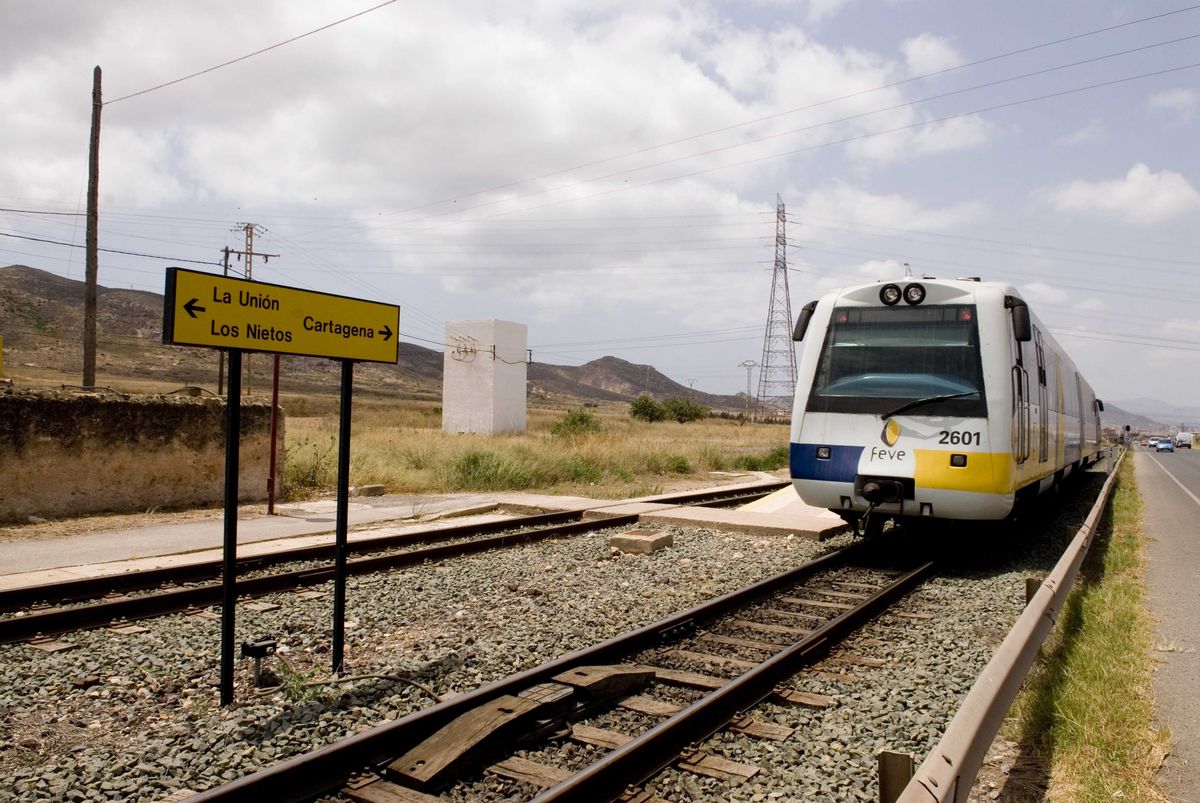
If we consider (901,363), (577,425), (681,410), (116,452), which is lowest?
(116,452)

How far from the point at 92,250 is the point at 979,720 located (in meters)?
23.9

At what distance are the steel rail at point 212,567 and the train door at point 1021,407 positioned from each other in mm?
6685

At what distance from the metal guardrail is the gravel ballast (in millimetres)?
740

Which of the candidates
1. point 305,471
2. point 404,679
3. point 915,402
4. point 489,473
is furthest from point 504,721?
point 489,473

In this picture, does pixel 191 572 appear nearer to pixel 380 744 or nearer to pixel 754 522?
pixel 380 744

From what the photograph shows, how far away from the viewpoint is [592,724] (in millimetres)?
4805

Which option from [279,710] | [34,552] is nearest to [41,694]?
[279,710]

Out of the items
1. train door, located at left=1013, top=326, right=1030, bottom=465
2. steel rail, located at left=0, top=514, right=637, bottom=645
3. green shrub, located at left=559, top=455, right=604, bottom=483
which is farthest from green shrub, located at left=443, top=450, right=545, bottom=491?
train door, located at left=1013, top=326, right=1030, bottom=465

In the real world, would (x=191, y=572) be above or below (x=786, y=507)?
below

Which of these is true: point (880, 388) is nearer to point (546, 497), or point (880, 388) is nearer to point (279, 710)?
point (279, 710)

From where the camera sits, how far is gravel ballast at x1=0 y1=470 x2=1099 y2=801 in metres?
4.10

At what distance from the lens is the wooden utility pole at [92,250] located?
21489 mm

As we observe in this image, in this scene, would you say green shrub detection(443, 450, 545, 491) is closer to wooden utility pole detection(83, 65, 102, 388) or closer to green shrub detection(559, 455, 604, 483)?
green shrub detection(559, 455, 604, 483)

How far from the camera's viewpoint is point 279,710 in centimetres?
484
